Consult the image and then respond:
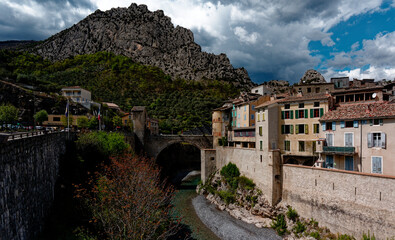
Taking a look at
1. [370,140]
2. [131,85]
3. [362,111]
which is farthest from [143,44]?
[370,140]

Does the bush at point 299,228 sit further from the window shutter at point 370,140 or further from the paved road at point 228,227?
the window shutter at point 370,140

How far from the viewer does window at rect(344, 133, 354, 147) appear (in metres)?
25.1

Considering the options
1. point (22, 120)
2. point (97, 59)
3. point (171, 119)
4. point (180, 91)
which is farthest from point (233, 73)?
point (22, 120)

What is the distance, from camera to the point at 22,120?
4534 cm

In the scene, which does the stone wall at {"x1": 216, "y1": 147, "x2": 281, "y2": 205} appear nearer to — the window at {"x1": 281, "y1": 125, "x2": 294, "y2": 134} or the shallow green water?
the window at {"x1": 281, "y1": 125, "x2": 294, "y2": 134}

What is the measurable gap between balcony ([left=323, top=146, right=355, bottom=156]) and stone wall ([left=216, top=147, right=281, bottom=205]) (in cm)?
555

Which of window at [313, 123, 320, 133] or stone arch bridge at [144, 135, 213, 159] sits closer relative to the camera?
window at [313, 123, 320, 133]

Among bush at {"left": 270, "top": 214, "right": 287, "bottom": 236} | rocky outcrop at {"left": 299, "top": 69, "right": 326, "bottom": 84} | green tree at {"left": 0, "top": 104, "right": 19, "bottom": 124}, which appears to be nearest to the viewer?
bush at {"left": 270, "top": 214, "right": 287, "bottom": 236}

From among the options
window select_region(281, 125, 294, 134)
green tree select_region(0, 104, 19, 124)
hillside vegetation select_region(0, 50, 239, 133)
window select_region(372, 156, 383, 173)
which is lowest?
window select_region(372, 156, 383, 173)

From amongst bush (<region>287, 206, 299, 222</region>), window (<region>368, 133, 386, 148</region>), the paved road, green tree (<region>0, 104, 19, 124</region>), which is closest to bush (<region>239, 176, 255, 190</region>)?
the paved road

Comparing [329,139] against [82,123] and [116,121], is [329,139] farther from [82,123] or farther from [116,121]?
[116,121]

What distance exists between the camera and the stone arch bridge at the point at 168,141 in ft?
167

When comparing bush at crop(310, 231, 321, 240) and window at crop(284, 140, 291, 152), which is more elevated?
window at crop(284, 140, 291, 152)

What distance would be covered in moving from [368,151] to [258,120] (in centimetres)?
1362
